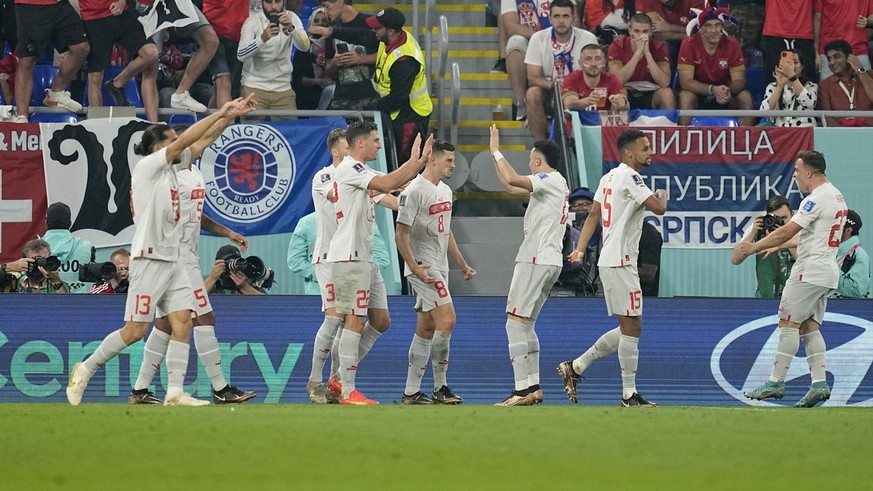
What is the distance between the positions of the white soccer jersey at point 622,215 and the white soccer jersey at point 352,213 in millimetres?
2149

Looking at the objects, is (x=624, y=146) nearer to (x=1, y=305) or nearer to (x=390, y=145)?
(x=390, y=145)

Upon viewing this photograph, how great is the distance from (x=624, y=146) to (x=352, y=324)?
2.98 m

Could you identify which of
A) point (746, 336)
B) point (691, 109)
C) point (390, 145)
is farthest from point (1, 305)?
point (691, 109)

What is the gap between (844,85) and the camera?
18797 mm

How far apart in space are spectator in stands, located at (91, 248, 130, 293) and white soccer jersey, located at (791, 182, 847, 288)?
23.5ft

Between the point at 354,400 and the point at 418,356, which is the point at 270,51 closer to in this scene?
the point at 418,356

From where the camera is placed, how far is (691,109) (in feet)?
61.7

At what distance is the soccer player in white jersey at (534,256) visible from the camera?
12.7 meters

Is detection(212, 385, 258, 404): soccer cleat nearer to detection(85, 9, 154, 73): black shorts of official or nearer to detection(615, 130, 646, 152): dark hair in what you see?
detection(615, 130, 646, 152): dark hair

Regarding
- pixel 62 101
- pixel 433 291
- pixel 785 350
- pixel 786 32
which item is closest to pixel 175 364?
pixel 433 291

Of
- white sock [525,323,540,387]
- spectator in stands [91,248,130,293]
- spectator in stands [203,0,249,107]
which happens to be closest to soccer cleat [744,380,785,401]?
white sock [525,323,540,387]

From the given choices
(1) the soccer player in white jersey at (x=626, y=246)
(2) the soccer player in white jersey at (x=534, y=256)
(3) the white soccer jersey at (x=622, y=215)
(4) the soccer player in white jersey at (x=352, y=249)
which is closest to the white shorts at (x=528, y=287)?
(2) the soccer player in white jersey at (x=534, y=256)

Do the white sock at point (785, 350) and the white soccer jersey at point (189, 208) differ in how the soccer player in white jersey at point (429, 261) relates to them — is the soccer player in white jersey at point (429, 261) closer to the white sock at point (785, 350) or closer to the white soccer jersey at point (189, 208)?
the white soccer jersey at point (189, 208)

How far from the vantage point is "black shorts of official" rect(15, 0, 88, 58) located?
16.9 meters
